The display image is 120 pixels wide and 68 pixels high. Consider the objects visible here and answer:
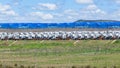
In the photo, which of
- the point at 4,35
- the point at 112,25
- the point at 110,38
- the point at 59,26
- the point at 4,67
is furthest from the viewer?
the point at 59,26

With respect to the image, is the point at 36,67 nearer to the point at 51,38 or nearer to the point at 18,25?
the point at 51,38

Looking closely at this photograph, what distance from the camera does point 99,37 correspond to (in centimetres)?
8088

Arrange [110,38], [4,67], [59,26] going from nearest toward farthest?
[4,67] → [110,38] → [59,26]

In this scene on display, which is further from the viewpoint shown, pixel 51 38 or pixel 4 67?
pixel 51 38

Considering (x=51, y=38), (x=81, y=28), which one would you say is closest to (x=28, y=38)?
(x=51, y=38)

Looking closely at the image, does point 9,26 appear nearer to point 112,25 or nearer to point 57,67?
point 112,25

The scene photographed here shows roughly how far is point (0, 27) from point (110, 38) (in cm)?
5714

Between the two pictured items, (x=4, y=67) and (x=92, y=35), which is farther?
(x=92, y=35)

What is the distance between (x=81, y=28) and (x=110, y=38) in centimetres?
4333

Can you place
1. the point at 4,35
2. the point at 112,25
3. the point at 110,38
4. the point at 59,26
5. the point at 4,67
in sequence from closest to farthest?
the point at 4,67 < the point at 110,38 < the point at 4,35 < the point at 112,25 < the point at 59,26

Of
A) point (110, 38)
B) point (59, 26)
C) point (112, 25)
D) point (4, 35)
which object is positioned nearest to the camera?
point (110, 38)

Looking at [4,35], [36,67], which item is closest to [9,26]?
[4,35]

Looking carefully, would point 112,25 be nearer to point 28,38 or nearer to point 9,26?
point 9,26

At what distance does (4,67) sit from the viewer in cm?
2856
